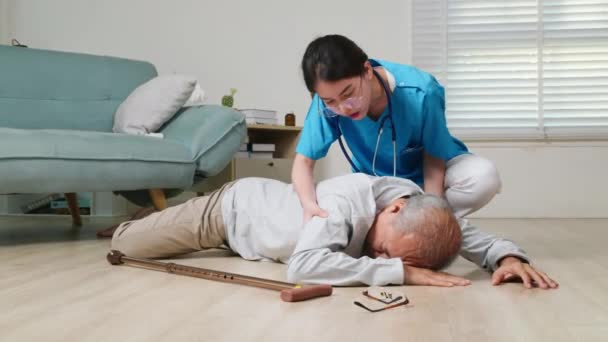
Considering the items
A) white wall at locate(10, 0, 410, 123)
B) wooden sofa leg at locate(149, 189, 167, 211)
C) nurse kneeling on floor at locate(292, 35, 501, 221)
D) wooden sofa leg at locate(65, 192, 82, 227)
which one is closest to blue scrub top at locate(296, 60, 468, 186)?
nurse kneeling on floor at locate(292, 35, 501, 221)

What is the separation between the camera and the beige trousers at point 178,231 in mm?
1861

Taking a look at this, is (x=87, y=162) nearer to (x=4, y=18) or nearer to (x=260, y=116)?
(x=260, y=116)

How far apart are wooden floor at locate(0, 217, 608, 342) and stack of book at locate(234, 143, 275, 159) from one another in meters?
1.47

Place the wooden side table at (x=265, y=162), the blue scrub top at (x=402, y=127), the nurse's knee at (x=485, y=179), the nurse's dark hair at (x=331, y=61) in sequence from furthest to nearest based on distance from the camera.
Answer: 1. the wooden side table at (x=265, y=162)
2. the nurse's knee at (x=485, y=179)
3. the blue scrub top at (x=402, y=127)
4. the nurse's dark hair at (x=331, y=61)

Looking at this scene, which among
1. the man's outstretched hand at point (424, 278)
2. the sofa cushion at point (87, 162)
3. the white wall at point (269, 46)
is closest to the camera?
the man's outstretched hand at point (424, 278)

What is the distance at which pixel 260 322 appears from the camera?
1137 mm

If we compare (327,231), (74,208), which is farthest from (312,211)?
(74,208)

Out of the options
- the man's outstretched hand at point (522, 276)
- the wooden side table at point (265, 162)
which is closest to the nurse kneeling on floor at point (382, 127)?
the man's outstretched hand at point (522, 276)

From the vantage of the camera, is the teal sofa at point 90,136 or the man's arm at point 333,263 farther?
the teal sofa at point 90,136

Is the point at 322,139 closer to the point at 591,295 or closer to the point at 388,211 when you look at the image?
the point at 388,211

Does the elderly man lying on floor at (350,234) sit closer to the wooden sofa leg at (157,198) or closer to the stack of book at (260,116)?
the wooden sofa leg at (157,198)

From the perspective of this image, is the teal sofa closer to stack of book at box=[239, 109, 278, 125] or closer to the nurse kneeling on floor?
stack of book at box=[239, 109, 278, 125]

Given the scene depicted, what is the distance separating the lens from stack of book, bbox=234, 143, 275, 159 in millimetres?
3338

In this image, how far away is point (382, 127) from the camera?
1820 millimetres
